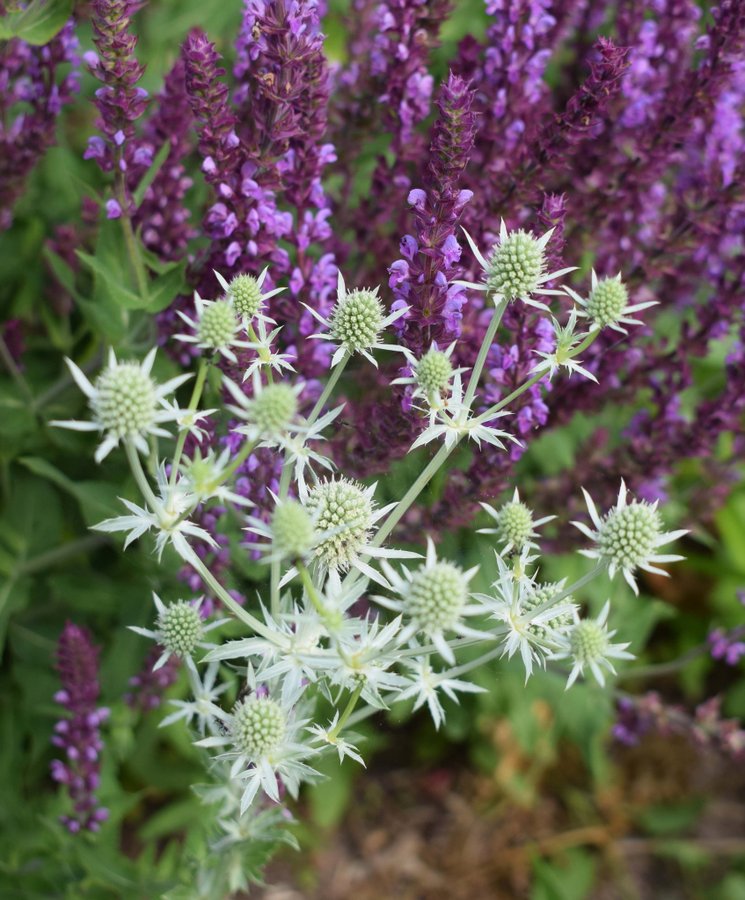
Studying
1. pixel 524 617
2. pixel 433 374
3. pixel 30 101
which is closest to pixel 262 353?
pixel 433 374

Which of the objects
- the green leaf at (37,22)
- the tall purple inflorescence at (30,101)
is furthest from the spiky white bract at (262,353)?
the tall purple inflorescence at (30,101)

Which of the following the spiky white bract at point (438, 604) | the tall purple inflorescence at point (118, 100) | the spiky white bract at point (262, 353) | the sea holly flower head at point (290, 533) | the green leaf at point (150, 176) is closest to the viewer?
the sea holly flower head at point (290, 533)

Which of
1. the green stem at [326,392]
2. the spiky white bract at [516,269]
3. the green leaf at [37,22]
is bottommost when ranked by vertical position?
the green stem at [326,392]

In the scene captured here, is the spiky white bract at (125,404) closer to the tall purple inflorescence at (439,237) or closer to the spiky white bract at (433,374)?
the spiky white bract at (433,374)

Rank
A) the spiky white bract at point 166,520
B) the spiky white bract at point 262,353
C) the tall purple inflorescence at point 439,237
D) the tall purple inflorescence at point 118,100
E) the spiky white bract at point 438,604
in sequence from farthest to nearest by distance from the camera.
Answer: the tall purple inflorescence at point 118,100
the tall purple inflorescence at point 439,237
the spiky white bract at point 262,353
the spiky white bract at point 166,520
the spiky white bract at point 438,604

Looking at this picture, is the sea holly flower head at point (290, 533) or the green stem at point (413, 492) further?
the green stem at point (413, 492)

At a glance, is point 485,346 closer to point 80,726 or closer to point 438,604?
point 438,604

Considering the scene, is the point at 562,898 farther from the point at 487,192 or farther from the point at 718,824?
the point at 487,192

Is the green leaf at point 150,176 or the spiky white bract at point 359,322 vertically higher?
the green leaf at point 150,176
